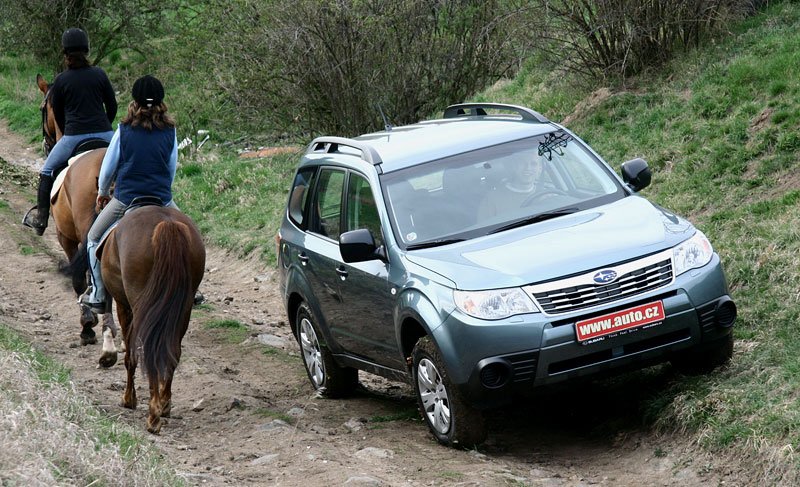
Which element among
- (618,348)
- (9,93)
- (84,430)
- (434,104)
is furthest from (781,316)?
(9,93)

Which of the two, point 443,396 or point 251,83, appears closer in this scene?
point 443,396

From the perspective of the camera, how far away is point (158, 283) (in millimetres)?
7750

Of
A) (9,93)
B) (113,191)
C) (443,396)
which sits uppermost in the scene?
(113,191)

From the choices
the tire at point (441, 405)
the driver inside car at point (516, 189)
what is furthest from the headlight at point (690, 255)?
the tire at point (441, 405)

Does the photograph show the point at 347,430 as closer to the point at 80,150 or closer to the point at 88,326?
the point at 88,326

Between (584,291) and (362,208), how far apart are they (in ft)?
6.77

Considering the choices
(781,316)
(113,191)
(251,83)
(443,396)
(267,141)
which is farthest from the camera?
(267,141)

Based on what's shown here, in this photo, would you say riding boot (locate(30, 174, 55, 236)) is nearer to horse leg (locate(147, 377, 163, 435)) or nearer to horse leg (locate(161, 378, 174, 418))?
horse leg (locate(161, 378, 174, 418))

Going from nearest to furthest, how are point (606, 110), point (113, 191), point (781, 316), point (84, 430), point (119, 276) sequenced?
point (84, 430)
point (781, 316)
point (119, 276)
point (113, 191)
point (606, 110)

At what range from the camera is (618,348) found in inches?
255

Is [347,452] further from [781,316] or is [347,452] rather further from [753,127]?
[753,127]

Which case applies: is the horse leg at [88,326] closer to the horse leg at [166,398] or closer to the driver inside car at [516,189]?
the horse leg at [166,398]

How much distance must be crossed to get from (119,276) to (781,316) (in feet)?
15.5

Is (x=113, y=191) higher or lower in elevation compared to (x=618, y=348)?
higher
